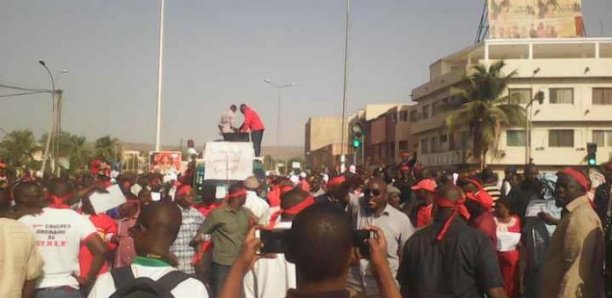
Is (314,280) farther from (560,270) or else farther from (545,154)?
(545,154)

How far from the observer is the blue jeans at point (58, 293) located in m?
5.25

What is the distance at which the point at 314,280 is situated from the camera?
2459 mm

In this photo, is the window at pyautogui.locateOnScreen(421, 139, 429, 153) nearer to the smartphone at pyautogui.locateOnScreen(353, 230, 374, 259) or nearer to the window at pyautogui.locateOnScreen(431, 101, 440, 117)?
the window at pyautogui.locateOnScreen(431, 101, 440, 117)

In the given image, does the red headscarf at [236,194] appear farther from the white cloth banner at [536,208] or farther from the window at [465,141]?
the window at [465,141]

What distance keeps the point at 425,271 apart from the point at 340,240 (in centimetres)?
251

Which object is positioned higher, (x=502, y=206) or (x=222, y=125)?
(x=222, y=125)

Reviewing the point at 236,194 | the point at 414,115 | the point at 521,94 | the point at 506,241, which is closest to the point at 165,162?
the point at 236,194

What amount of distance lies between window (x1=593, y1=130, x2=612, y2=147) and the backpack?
49.0 meters

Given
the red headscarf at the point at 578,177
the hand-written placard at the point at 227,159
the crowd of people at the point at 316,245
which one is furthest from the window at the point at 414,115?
the red headscarf at the point at 578,177

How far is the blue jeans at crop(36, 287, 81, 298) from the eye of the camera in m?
5.25

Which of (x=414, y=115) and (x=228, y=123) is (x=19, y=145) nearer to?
(x=414, y=115)

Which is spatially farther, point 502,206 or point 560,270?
point 502,206

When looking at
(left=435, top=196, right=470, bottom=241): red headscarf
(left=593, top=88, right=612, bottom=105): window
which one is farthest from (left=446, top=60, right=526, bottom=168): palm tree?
(left=435, top=196, right=470, bottom=241): red headscarf

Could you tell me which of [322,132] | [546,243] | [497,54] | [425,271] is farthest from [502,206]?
[322,132]
